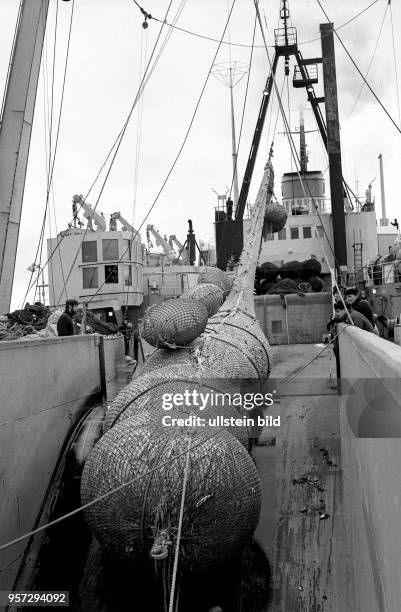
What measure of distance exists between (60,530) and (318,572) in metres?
2.46

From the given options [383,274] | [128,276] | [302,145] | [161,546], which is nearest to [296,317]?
[383,274]

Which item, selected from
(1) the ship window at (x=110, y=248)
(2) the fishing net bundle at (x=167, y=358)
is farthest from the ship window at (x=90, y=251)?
(2) the fishing net bundle at (x=167, y=358)

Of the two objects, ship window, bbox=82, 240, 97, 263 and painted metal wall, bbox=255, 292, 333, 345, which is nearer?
painted metal wall, bbox=255, 292, 333, 345

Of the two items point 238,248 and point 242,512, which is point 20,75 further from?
point 238,248

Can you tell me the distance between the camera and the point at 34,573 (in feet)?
18.1

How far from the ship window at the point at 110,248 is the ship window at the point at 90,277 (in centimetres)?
83

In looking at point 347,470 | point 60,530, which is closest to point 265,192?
point 347,470

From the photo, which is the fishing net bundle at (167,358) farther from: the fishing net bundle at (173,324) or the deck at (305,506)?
the deck at (305,506)

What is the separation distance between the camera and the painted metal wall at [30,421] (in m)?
→ 5.36

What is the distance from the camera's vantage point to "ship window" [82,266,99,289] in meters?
30.3

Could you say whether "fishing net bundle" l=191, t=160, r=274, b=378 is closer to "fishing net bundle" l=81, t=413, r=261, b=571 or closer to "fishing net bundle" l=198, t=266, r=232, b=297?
"fishing net bundle" l=198, t=266, r=232, b=297

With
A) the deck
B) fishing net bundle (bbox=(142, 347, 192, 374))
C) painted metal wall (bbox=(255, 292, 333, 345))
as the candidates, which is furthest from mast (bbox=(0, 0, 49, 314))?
painted metal wall (bbox=(255, 292, 333, 345))

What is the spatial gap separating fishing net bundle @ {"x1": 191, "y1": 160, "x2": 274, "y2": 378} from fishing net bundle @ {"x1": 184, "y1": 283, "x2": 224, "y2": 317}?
0.35 ft

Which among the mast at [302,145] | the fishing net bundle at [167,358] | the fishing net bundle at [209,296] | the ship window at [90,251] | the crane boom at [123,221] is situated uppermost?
the mast at [302,145]
